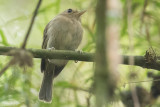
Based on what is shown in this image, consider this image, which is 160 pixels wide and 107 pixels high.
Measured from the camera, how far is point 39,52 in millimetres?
2266

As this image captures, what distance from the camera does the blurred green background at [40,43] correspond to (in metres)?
2.84

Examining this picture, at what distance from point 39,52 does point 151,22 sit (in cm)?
171

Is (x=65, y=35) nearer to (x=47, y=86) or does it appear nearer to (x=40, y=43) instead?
(x=40, y=43)

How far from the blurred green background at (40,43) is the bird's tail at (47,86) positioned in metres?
0.30

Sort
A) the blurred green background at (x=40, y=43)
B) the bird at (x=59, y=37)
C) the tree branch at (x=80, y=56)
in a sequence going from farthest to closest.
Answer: the bird at (x=59, y=37) → the blurred green background at (x=40, y=43) → the tree branch at (x=80, y=56)

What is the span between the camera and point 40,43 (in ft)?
13.7

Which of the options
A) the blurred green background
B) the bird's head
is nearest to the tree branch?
the blurred green background

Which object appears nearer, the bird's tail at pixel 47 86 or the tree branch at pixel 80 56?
the tree branch at pixel 80 56

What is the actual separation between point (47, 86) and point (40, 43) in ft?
1.96

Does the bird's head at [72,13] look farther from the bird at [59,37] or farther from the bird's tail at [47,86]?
the bird's tail at [47,86]

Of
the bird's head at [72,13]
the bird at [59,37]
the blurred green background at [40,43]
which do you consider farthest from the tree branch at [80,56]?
the bird's head at [72,13]

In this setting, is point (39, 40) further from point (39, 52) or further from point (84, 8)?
point (39, 52)

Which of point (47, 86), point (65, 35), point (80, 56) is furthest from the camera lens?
point (47, 86)

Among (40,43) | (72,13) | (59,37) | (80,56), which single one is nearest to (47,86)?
(40,43)
